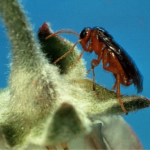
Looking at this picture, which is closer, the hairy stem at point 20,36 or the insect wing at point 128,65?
the hairy stem at point 20,36

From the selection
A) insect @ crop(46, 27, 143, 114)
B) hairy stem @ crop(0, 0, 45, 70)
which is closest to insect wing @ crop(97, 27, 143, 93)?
insect @ crop(46, 27, 143, 114)

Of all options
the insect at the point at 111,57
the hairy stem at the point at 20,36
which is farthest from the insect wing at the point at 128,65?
the hairy stem at the point at 20,36

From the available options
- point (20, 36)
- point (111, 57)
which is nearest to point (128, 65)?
point (111, 57)

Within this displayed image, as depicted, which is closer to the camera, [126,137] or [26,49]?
[26,49]

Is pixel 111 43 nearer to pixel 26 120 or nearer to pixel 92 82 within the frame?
pixel 92 82

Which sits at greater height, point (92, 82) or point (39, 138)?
point (92, 82)

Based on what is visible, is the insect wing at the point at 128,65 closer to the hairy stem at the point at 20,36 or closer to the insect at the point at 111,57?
the insect at the point at 111,57

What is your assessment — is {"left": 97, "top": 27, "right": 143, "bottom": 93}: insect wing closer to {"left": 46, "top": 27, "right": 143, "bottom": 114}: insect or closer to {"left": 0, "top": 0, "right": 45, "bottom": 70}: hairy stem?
{"left": 46, "top": 27, "right": 143, "bottom": 114}: insect

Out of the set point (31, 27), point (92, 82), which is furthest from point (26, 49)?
point (92, 82)

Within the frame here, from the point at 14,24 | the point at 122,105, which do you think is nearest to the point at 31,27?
the point at 14,24
